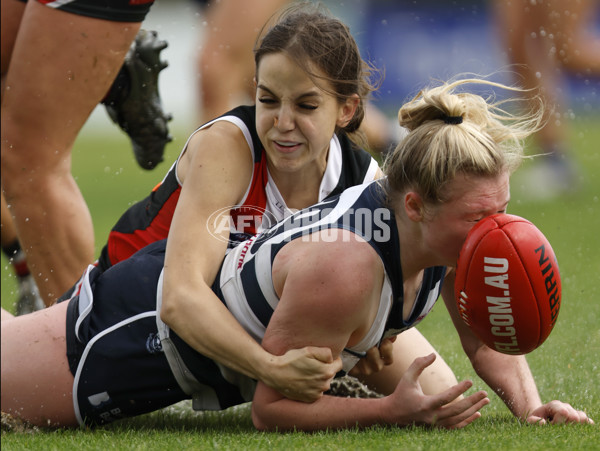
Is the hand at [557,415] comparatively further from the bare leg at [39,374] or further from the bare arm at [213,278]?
the bare leg at [39,374]

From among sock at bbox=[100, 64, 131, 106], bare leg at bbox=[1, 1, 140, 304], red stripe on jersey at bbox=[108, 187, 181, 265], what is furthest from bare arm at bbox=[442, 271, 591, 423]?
sock at bbox=[100, 64, 131, 106]

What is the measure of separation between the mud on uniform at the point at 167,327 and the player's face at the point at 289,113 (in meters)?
0.35

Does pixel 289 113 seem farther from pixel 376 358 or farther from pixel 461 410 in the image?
pixel 461 410

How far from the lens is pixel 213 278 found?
3199 mm

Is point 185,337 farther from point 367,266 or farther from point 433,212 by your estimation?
point 433,212

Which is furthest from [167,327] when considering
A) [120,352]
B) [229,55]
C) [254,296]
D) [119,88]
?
[229,55]

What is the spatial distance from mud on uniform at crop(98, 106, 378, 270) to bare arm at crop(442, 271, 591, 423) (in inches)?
22.2

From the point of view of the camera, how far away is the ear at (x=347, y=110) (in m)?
3.52

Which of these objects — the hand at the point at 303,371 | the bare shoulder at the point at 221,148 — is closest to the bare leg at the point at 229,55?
the bare shoulder at the point at 221,148

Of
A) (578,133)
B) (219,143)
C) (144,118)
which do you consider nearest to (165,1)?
(578,133)

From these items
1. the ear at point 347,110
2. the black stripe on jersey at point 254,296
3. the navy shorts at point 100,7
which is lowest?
the black stripe on jersey at point 254,296

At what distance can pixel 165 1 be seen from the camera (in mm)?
15508

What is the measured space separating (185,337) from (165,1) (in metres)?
13.1

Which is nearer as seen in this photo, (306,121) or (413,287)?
(413,287)
